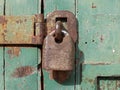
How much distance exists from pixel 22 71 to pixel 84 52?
209 mm

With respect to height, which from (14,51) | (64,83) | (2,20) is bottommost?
(64,83)

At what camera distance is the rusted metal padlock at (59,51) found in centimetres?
102

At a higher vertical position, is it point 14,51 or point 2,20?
point 2,20

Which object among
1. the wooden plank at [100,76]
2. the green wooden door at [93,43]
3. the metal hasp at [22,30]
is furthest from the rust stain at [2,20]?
the wooden plank at [100,76]

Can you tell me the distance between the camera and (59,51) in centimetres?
102

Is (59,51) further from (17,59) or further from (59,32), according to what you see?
(17,59)

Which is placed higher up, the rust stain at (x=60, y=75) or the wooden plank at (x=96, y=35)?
the wooden plank at (x=96, y=35)

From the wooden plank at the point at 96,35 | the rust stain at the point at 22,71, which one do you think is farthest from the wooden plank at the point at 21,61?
the wooden plank at the point at 96,35

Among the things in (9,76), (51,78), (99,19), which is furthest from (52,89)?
(99,19)

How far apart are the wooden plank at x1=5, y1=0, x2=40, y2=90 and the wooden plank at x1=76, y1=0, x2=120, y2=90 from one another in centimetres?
14

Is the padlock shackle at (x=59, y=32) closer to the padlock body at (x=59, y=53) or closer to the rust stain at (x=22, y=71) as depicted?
the padlock body at (x=59, y=53)

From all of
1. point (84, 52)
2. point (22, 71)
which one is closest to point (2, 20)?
point (22, 71)

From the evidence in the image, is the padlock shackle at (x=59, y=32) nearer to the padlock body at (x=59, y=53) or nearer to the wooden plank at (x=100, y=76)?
the padlock body at (x=59, y=53)

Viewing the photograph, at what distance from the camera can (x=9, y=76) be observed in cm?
110
